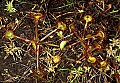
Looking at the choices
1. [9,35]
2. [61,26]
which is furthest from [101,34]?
[9,35]

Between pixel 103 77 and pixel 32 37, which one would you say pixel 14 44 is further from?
pixel 103 77

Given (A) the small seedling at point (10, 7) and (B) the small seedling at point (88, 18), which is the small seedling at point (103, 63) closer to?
(B) the small seedling at point (88, 18)

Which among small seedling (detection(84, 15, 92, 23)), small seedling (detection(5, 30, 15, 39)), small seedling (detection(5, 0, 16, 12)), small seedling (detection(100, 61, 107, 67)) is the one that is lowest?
small seedling (detection(100, 61, 107, 67))

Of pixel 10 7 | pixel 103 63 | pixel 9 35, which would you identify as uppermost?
pixel 10 7

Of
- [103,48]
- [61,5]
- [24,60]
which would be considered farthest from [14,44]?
[103,48]

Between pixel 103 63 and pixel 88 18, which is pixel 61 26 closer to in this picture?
pixel 88 18

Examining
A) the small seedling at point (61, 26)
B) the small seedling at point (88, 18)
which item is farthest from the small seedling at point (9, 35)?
the small seedling at point (88, 18)

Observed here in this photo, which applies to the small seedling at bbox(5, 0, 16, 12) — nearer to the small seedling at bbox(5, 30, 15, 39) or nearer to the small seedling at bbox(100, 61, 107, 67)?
the small seedling at bbox(5, 30, 15, 39)

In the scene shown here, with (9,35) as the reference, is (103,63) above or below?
below

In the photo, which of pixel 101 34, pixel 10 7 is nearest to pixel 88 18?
pixel 101 34

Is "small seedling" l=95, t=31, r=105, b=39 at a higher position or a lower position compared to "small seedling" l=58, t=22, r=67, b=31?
lower

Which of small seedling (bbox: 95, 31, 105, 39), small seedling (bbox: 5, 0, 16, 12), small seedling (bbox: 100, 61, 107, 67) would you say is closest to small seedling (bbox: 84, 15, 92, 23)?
small seedling (bbox: 95, 31, 105, 39)
